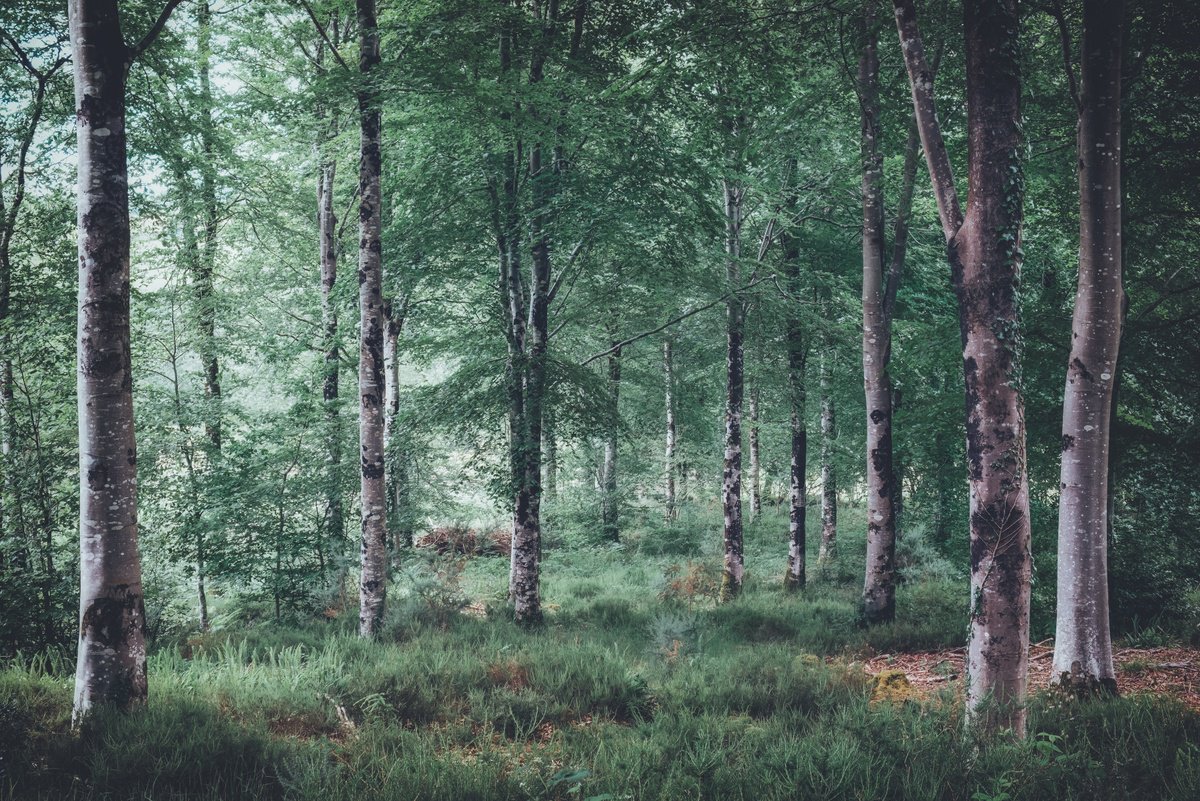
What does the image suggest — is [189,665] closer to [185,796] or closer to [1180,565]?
[185,796]

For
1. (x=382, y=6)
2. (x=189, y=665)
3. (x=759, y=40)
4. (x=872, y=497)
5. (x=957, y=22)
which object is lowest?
(x=189, y=665)

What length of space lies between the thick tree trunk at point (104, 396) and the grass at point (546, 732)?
1.43ft

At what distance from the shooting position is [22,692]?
4898 millimetres

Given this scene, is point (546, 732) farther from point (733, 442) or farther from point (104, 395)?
point (733, 442)

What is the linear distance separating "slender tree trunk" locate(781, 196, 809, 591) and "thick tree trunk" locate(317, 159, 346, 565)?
9.27 meters

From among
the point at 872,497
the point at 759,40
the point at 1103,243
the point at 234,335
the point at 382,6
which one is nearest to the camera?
the point at 1103,243

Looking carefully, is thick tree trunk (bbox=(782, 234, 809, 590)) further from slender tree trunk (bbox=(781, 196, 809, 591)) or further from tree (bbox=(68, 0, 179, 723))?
tree (bbox=(68, 0, 179, 723))

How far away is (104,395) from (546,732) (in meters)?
4.66

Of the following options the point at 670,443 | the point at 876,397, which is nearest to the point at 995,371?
the point at 876,397

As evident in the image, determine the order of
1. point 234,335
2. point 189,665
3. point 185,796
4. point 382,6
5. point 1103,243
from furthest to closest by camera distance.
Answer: point 234,335 < point 382,6 < point 189,665 < point 1103,243 < point 185,796

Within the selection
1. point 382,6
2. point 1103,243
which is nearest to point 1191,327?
point 1103,243

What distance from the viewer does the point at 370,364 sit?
27.5ft

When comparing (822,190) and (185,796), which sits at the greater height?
(822,190)

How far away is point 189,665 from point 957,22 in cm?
1238
